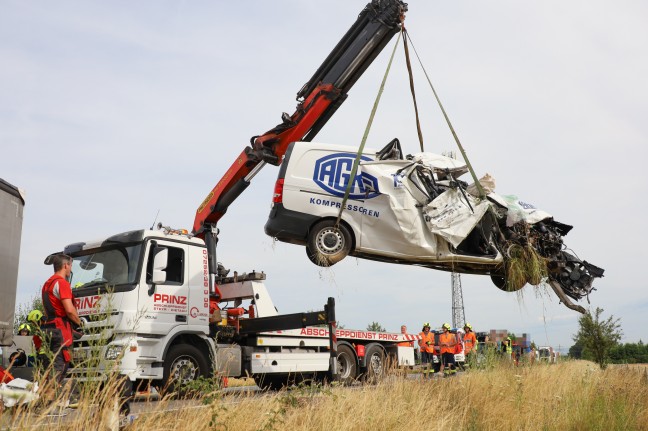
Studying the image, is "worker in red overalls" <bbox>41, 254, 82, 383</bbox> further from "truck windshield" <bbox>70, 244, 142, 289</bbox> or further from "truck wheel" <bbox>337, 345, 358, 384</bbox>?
"truck wheel" <bbox>337, 345, 358, 384</bbox>

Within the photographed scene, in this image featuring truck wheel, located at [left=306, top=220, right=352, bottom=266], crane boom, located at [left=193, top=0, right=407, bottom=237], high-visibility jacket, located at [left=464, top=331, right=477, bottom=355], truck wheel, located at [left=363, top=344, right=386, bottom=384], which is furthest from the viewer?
high-visibility jacket, located at [left=464, top=331, right=477, bottom=355]

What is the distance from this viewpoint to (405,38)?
1004cm

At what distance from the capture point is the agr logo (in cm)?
841

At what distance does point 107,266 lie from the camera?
966 centimetres

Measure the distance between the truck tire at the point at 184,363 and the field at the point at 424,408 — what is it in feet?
6.75

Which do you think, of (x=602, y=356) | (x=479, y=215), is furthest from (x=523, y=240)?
(x=602, y=356)

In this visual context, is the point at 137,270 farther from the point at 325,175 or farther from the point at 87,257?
the point at 325,175

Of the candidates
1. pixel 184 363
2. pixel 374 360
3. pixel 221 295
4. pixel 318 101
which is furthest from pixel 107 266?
pixel 374 360

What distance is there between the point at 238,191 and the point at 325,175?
3688 millimetres

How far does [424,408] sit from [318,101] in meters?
5.81

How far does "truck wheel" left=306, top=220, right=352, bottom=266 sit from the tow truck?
7.04ft

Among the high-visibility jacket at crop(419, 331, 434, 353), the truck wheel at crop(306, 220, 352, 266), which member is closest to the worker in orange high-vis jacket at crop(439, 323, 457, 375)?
the high-visibility jacket at crop(419, 331, 434, 353)

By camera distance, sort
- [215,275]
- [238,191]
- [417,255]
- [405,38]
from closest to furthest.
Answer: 1. [417,255]
2. [405,38]
3. [215,275]
4. [238,191]

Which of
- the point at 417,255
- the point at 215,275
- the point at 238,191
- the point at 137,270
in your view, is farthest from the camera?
the point at 238,191
